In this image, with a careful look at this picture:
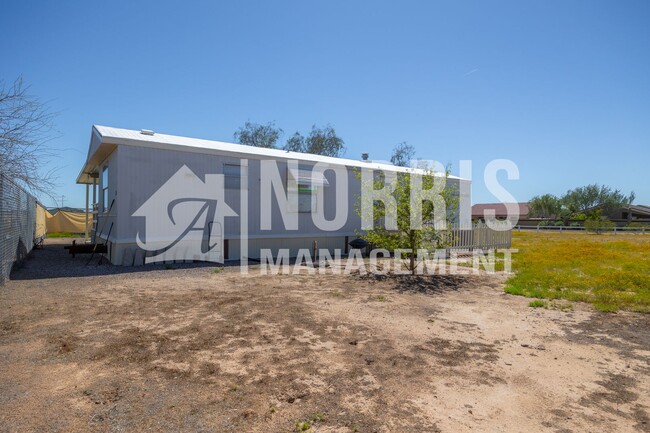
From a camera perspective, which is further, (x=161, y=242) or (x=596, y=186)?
(x=596, y=186)

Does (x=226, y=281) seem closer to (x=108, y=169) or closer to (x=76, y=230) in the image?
(x=108, y=169)

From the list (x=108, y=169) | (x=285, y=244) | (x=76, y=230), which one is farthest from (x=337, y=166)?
(x=76, y=230)

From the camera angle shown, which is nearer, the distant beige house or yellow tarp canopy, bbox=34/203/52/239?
yellow tarp canopy, bbox=34/203/52/239

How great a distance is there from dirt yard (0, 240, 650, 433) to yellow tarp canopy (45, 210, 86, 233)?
19763 millimetres

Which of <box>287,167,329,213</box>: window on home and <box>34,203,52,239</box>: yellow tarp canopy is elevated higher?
<box>287,167,329,213</box>: window on home

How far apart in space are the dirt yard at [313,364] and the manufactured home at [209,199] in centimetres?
373

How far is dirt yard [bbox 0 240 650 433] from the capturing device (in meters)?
2.71

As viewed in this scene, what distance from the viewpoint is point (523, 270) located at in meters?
10.3

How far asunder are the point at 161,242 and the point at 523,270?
10.3 meters

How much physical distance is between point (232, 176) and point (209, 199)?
1062 mm

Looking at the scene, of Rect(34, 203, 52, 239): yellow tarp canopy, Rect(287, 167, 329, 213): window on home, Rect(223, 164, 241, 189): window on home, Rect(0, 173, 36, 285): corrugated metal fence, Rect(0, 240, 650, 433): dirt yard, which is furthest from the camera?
Rect(34, 203, 52, 239): yellow tarp canopy

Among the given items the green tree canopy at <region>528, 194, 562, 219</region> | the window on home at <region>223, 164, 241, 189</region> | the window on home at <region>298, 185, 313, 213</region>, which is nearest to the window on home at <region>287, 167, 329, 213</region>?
the window on home at <region>298, 185, 313, 213</region>

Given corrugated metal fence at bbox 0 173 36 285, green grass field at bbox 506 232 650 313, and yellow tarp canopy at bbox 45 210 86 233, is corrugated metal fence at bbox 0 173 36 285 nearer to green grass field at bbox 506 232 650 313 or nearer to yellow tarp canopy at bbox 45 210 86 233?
green grass field at bbox 506 232 650 313

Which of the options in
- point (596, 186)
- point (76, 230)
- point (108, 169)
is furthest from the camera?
point (596, 186)
